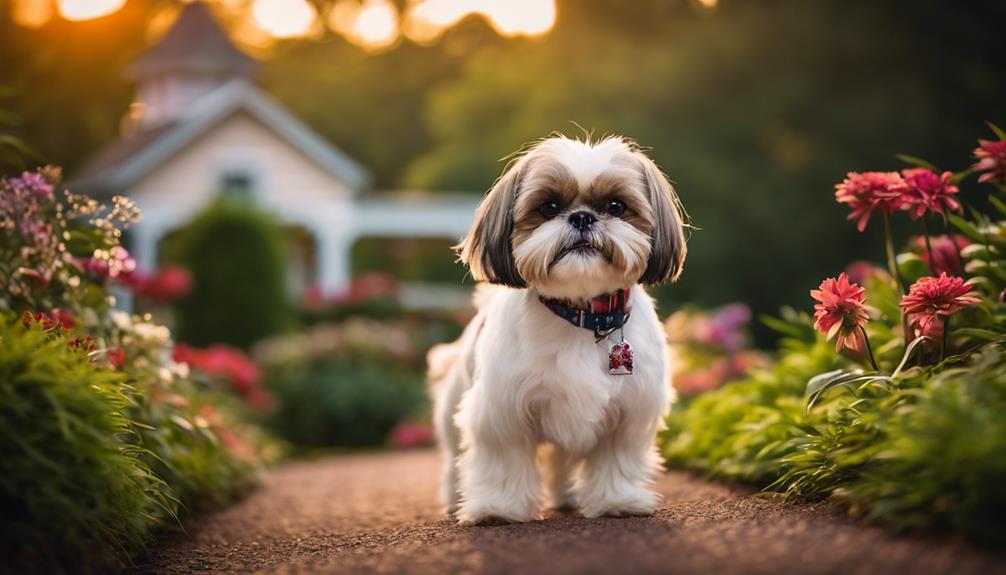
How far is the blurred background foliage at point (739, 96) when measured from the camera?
2567cm

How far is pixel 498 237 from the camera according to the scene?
13.9ft

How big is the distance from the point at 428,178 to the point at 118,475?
34670 mm

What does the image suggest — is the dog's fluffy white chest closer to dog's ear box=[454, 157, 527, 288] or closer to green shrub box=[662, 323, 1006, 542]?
dog's ear box=[454, 157, 527, 288]

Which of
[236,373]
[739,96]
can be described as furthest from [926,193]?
[739,96]

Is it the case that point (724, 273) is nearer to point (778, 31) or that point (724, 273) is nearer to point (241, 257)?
point (778, 31)

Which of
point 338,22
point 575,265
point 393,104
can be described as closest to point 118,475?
point 575,265

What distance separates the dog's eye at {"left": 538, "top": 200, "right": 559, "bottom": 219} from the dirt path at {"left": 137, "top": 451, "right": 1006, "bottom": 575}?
1255 mm

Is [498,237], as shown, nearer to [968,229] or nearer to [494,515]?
[494,515]

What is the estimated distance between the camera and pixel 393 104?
142ft

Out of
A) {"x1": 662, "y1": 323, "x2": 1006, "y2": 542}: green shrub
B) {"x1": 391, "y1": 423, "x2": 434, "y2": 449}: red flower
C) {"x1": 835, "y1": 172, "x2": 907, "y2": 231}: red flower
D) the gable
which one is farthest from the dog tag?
the gable

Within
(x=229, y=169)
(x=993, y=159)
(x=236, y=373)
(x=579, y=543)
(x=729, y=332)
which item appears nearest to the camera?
(x=579, y=543)

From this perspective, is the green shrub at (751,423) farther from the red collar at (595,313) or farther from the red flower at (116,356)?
the red flower at (116,356)

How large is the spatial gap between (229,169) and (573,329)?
2423cm

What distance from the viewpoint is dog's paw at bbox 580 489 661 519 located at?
13.9 ft
